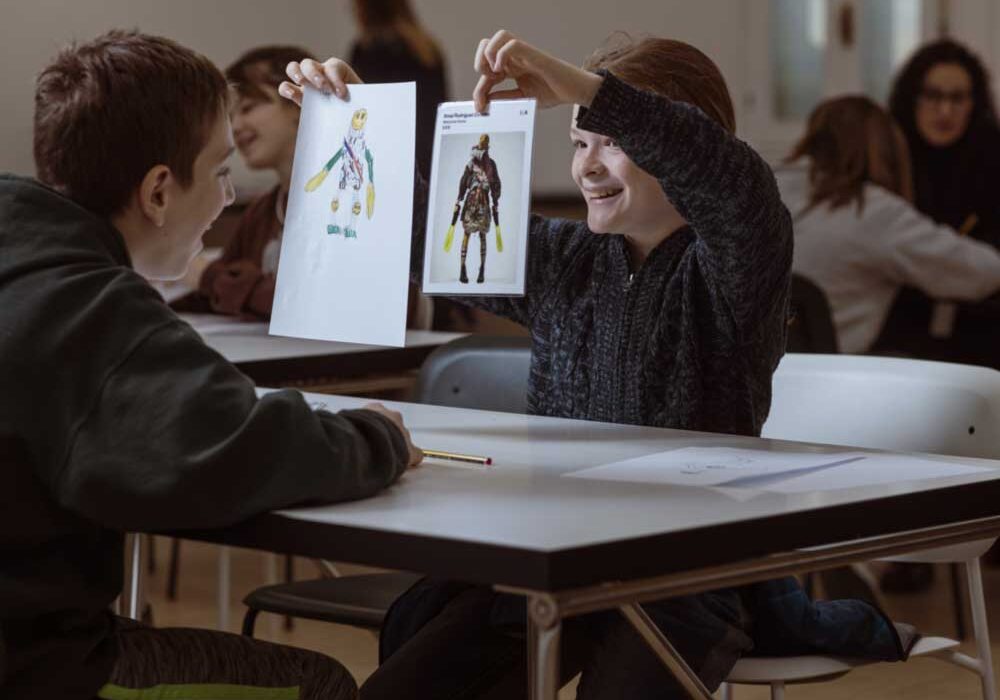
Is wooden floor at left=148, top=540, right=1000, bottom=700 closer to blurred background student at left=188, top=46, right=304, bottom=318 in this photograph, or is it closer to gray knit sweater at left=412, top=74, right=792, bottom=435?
blurred background student at left=188, top=46, right=304, bottom=318

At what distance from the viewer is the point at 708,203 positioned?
1.67 metres

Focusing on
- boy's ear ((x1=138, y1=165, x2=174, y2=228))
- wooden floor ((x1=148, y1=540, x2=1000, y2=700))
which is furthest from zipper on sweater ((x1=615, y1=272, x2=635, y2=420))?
wooden floor ((x1=148, y1=540, x2=1000, y2=700))

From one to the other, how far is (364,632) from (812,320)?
1097 mm

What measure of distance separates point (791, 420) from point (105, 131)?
0.99 m

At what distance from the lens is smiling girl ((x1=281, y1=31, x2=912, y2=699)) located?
156 centimetres

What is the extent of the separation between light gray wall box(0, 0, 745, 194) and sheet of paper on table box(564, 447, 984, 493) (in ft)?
11.1

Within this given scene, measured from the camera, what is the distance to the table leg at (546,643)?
3.65 feet

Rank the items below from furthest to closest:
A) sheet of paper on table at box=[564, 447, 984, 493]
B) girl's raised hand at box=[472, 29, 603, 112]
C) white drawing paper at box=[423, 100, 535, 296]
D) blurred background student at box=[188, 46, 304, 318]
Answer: blurred background student at box=[188, 46, 304, 318], white drawing paper at box=[423, 100, 535, 296], girl's raised hand at box=[472, 29, 603, 112], sheet of paper on table at box=[564, 447, 984, 493]

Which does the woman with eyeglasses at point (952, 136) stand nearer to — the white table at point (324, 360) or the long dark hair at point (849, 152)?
the long dark hair at point (849, 152)

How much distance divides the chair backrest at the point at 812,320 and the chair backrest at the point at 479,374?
98 cm

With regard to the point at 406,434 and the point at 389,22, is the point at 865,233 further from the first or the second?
the point at 406,434

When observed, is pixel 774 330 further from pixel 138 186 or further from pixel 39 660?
pixel 39 660

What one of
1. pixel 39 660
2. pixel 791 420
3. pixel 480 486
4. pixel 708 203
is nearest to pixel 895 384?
pixel 791 420

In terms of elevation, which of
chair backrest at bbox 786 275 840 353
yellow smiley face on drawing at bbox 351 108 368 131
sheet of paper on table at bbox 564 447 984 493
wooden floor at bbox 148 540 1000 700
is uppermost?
yellow smiley face on drawing at bbox 351 108 368 131
